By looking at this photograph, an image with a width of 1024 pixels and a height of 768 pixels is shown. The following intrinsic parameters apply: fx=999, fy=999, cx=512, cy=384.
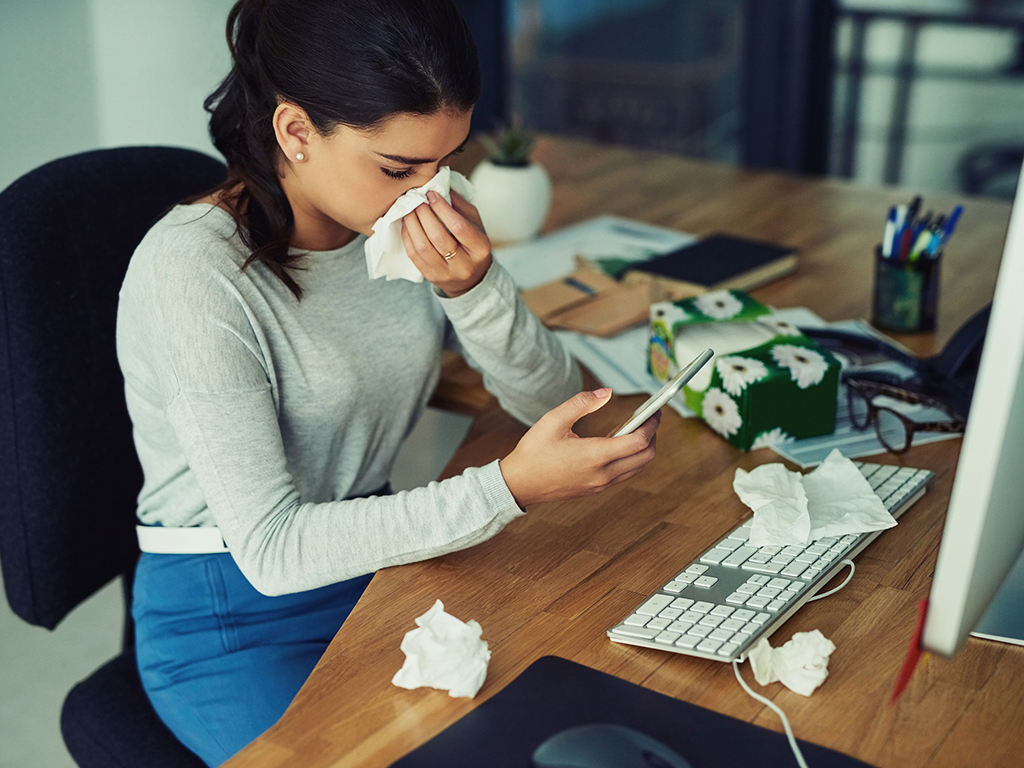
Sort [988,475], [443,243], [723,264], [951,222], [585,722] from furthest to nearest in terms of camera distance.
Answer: [723,264]
[951,222]
[443,243]
[585,722]
[988,475]

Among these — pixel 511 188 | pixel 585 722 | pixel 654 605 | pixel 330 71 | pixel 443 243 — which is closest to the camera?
pixel 585 722

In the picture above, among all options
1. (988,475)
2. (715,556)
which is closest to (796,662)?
(715,556)

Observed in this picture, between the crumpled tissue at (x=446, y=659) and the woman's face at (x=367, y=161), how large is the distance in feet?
1.49

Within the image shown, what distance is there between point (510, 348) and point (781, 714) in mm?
559

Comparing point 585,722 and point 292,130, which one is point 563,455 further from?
point 292,130

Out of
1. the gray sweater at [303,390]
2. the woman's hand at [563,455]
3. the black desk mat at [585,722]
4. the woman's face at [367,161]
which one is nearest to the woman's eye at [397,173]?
the woman's face at [367,161]

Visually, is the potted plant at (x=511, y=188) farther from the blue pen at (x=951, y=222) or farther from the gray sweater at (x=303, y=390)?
the blue pen at (x=951, y=222)

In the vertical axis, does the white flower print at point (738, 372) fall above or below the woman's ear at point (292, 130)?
below

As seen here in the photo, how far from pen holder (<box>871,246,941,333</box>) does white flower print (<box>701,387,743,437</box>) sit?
Answer: 423mm

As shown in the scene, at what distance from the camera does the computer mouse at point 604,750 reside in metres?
0.63

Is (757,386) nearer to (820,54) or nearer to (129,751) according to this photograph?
(129,751)

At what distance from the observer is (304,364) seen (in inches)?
41.3

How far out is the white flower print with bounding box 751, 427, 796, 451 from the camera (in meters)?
1.09

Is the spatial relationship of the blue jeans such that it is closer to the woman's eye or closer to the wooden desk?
the wooden desk
